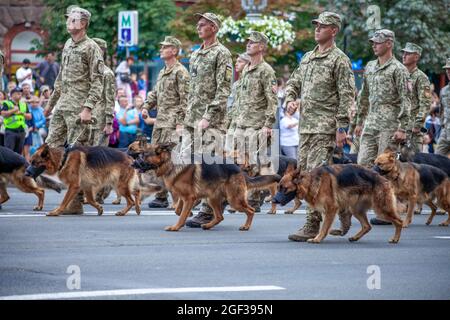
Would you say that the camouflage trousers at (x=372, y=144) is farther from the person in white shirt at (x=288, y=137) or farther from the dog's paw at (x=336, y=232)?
the person in white shirt at (x=288, y=137)

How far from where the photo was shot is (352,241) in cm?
1290

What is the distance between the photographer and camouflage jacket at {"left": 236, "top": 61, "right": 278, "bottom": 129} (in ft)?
51.9

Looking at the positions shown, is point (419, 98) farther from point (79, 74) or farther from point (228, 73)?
point (79, 74)

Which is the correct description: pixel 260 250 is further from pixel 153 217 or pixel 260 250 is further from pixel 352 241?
pixel 153 217

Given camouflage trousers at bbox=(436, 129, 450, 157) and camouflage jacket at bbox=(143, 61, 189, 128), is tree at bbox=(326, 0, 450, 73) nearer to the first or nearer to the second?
camouflage trousers at bbox=(436, 129, 450, 157)

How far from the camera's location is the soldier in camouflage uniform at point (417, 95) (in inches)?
671

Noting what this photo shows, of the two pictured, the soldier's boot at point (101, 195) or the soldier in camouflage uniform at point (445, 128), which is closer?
the soldier's boot at point (101, 195)

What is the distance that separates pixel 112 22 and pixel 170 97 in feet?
61.9

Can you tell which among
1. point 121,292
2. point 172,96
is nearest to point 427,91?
point 172,96

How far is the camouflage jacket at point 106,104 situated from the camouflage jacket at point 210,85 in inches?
96.7

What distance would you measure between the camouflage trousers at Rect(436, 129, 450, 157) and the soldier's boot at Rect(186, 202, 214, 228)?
5741 mm

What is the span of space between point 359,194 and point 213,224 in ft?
7.03

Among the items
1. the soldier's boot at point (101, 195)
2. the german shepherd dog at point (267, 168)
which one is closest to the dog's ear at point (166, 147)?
the german shepherd dog at point (267, 168)

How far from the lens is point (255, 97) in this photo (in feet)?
52.4
